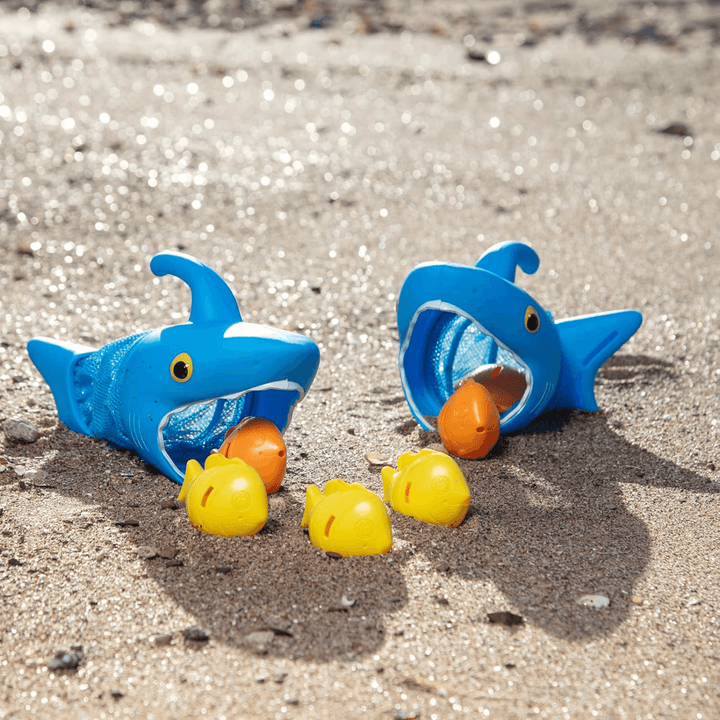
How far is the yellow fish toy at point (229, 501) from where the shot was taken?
2682 millimetres

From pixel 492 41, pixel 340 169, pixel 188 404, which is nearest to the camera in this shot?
pixel 188 404

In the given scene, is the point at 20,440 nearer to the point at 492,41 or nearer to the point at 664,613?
the point at 664,613

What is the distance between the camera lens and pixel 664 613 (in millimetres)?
2521

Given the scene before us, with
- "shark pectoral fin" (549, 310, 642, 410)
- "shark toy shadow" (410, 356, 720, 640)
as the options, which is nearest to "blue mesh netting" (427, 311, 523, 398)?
"shark pectoral fin" (549, 310, 642, 410)

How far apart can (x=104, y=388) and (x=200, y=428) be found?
14.7 inches

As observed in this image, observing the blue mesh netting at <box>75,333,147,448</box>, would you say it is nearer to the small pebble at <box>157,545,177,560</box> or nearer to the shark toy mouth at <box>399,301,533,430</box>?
the small pebble at <box>157,545,177,560</box>

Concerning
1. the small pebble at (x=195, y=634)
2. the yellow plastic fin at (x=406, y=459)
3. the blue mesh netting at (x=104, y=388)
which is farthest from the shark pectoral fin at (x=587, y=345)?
the small pebble at (x=195, y=634)

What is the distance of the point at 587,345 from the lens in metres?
3.64

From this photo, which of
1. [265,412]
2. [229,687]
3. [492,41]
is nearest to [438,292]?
[265,412]

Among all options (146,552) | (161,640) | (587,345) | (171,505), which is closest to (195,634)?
(161,640)

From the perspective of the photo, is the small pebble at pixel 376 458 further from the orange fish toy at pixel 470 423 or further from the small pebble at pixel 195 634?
the small pebble at pixel 195 634

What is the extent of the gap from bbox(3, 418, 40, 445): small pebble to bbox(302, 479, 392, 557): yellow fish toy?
4.16 feet

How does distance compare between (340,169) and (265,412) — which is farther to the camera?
(340,169)

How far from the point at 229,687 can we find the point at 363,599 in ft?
1.54
